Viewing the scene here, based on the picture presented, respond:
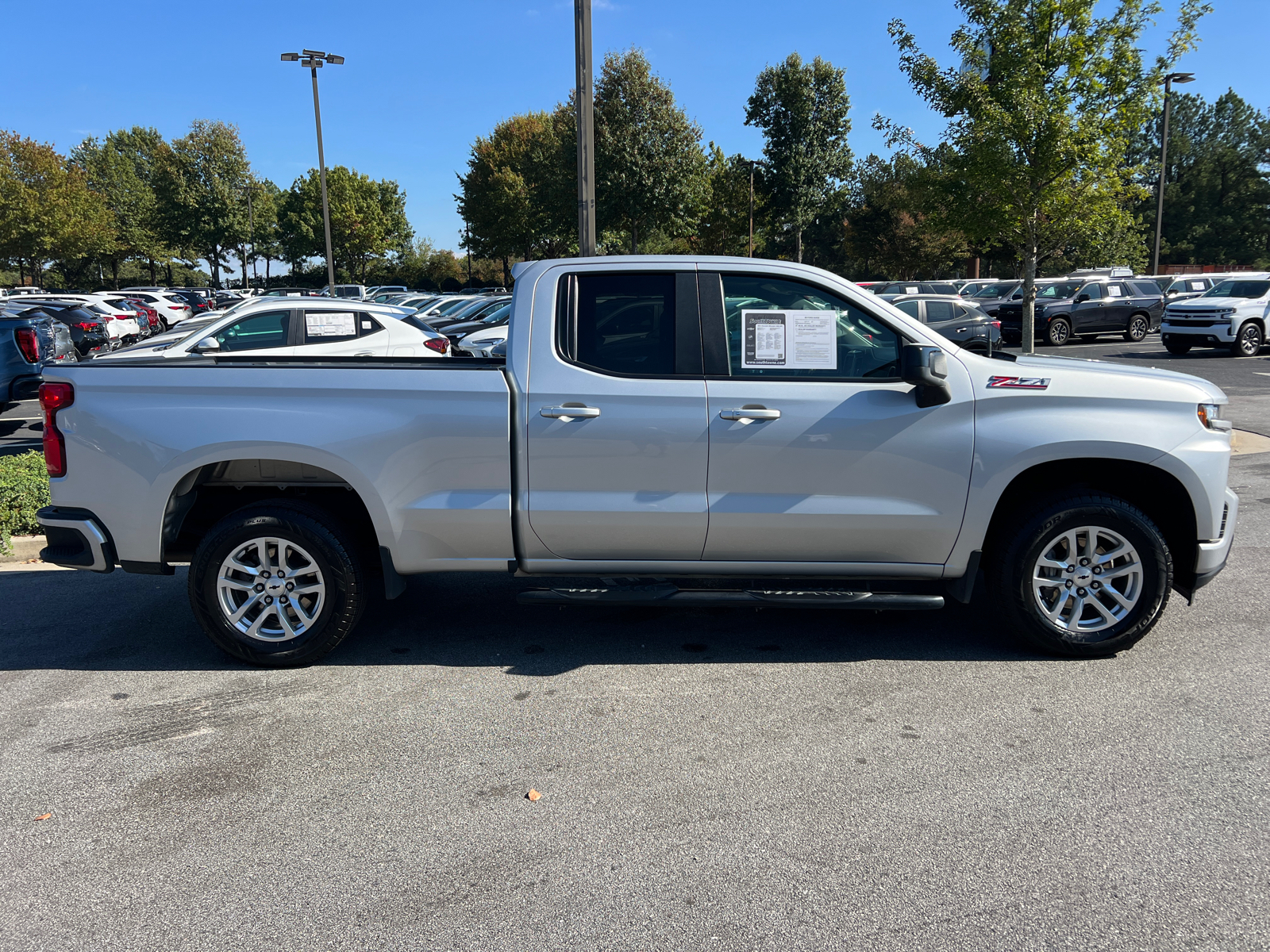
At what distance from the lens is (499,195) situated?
55.1 meters

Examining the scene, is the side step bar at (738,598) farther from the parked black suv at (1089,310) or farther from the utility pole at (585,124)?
the parked black suv at (1089,310)

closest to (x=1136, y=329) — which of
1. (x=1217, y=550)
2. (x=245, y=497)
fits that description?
(x=1217, y=550)

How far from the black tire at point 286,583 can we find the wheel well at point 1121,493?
10.7ft

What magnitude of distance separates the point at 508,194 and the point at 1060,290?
117 feet

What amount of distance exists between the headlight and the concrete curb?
7.49 m

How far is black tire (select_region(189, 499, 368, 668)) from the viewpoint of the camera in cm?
463

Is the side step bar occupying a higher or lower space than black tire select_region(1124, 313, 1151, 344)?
lower

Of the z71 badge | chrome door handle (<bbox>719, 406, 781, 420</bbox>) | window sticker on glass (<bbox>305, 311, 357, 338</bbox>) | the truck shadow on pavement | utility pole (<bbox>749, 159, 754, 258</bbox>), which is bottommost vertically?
the truck shadow on pavement

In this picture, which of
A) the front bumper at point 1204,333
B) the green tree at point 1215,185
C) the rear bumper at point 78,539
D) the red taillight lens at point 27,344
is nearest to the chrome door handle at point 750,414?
the rear bumper at point 78,539

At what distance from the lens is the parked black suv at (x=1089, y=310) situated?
1026 inches

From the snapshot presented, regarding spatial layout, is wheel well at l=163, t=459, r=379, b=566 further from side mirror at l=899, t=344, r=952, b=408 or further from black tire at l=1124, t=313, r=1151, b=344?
black tire at l=1124, t=313, r=1151, b=344

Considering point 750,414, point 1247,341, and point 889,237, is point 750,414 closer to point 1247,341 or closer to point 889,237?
point 1247,341

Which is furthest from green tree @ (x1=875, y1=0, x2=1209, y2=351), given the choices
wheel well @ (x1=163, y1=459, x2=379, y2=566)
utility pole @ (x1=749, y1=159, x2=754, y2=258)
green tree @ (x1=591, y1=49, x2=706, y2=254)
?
utility pole @ (x1=749, y1=159, x2=754, y2=258)

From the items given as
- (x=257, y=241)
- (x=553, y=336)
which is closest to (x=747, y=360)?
(x=553, y=336)
